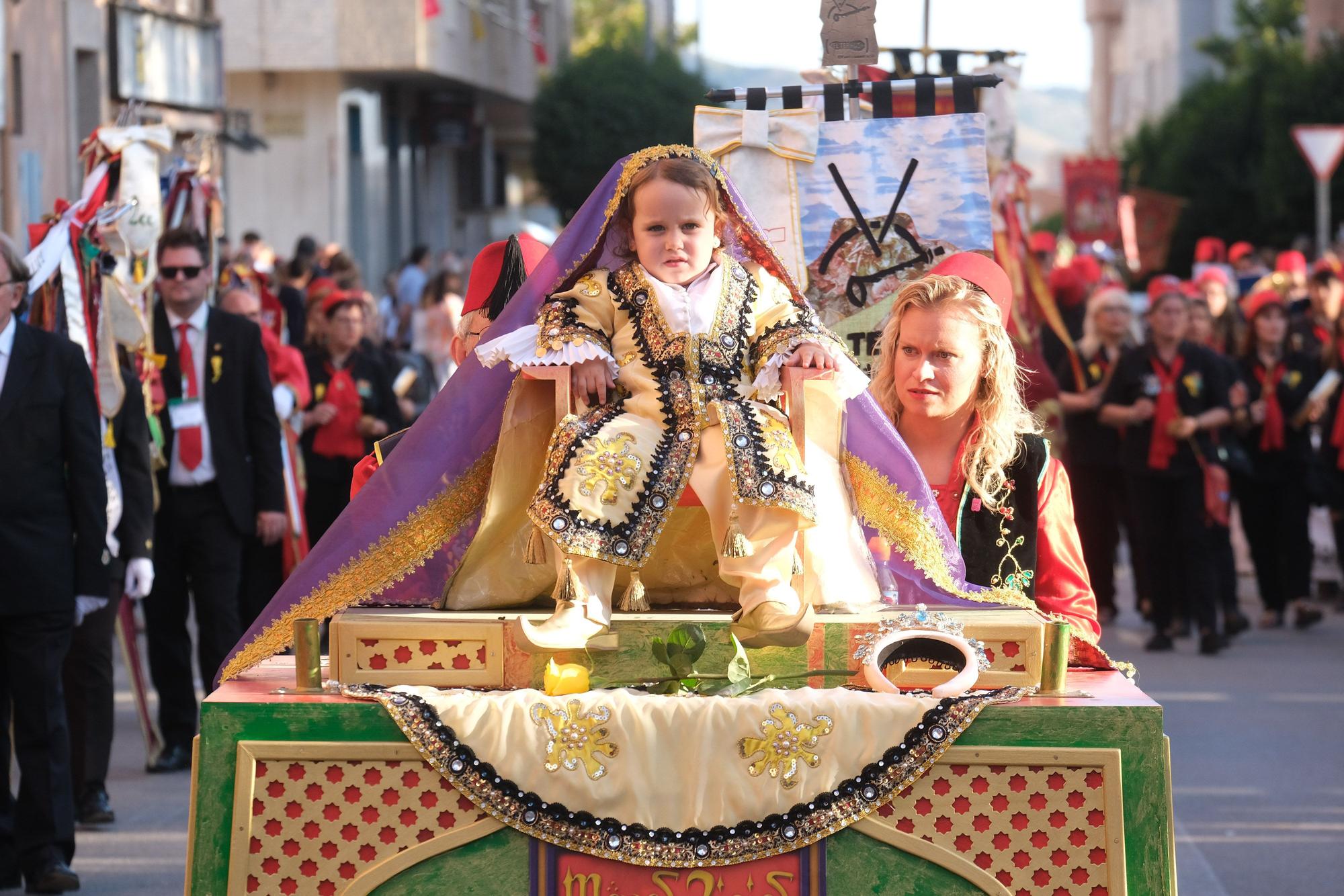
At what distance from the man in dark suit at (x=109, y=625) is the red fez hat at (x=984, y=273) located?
137 inches

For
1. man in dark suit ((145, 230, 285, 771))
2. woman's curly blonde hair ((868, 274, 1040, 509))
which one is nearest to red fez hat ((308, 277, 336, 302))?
man in dark suit ((145, 230, 285, 771))

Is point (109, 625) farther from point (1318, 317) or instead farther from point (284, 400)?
point (1318, 317)

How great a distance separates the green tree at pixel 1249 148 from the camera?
135 ft

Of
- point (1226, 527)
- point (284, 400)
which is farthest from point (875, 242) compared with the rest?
point (1226, 527)

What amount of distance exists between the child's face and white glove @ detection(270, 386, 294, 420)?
5692 mm

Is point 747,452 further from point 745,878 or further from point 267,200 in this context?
point 267,200

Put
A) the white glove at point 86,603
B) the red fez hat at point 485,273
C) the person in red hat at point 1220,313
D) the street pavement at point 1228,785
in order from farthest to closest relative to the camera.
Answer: the person in red hat at point 1220,313, the street pavement at point 1228,785, the white glove at point 86,603, the red fez hat at point 485,273

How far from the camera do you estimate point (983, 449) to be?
4633 millimetres

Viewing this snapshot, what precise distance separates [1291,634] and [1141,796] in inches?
380

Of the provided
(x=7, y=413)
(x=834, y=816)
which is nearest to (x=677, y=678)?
(x=834, y=816)

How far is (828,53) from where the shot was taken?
6.06m

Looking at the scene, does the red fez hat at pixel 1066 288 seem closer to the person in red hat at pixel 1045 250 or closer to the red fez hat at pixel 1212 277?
the person in red hat at pixel 1045 250

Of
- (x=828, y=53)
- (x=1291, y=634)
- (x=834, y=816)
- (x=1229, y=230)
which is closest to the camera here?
(x=834, y=816)

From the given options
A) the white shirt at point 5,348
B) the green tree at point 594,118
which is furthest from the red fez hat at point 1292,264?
the green tree at point 594,118
